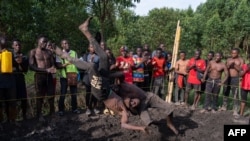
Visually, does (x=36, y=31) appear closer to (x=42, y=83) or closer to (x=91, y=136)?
(x=42, y=83)

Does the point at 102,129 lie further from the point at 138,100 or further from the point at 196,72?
the point at 196,72

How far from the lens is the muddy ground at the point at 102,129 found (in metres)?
7.12

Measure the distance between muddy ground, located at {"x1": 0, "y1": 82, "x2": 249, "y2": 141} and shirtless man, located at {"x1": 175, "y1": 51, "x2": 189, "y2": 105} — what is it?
1.55 m

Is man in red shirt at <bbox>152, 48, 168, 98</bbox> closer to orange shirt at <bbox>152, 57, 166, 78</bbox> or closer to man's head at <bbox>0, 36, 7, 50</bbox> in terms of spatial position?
orange shirt at <bbox>152, 57, 166, 78</bbox>

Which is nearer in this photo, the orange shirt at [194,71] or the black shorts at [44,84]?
the black shorts at [44,84]

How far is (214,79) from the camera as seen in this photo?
9.45 m

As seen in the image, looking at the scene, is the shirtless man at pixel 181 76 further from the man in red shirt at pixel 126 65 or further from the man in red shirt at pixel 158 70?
the man in red shirt at pixel 126 65

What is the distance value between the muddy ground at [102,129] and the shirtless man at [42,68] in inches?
20.9

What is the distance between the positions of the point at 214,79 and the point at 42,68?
4.67m

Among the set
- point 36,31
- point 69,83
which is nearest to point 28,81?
point 36,31

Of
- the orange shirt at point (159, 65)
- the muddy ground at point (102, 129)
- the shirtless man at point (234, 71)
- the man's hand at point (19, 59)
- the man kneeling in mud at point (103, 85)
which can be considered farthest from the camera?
the orange shirt at point (159, 65)

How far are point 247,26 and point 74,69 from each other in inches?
934

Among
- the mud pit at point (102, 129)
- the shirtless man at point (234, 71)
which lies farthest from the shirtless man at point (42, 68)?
the shirtless man at point (234, 71)

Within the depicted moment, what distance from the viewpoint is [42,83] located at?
314 inches
